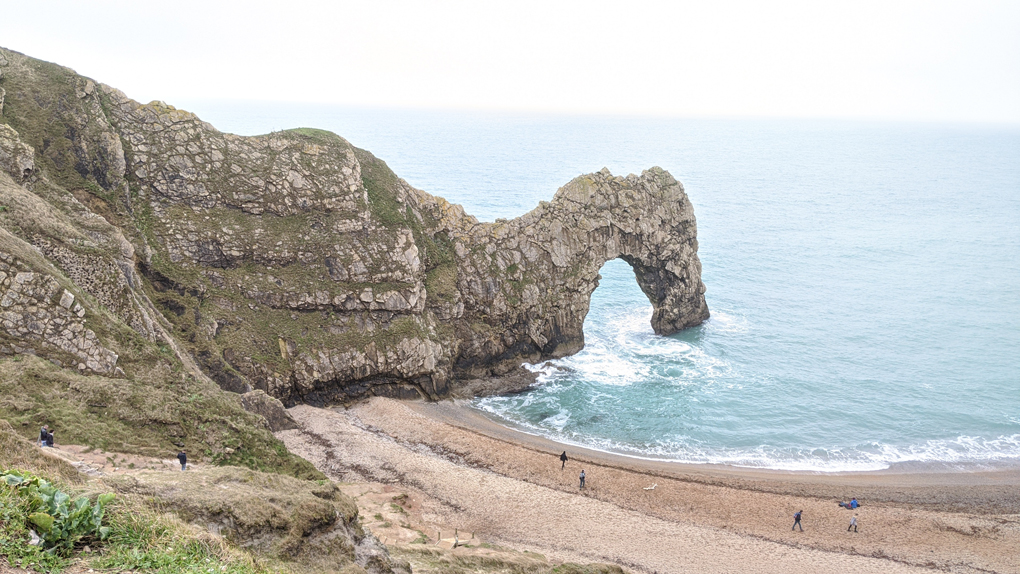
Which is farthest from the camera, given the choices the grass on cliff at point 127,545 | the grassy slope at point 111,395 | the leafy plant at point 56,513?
the grassy slope at point 111,395

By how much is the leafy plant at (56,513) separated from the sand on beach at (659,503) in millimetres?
18895

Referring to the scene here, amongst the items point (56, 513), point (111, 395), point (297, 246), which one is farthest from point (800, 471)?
point (56, 513)

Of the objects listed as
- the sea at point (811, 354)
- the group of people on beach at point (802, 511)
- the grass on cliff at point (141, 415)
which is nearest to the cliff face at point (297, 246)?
the grass on cliff at point (141, 415)

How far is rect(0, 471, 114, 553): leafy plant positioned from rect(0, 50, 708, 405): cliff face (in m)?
21.8

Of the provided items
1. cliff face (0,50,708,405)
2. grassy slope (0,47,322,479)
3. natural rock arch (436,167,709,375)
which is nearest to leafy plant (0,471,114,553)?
grassy slope (0,47,322,479)

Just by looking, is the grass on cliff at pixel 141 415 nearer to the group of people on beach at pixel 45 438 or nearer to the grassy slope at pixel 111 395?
the grassy slope at pixel 111 395

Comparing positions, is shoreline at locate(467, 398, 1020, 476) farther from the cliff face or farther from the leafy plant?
the leafy plant

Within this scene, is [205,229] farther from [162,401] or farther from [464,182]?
[464,182]

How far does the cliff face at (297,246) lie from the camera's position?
124ft

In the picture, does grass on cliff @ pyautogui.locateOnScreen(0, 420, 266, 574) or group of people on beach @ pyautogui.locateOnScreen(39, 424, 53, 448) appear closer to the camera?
grass on cliff @ pyautogui.locateOnScreen(0, 420, 266, 574)

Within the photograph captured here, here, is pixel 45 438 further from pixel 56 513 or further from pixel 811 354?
pixel 811 354

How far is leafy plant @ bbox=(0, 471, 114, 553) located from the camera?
34.4 feet

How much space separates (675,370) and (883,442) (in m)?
16.1

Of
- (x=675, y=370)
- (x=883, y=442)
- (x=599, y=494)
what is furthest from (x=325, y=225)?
(x=883, y=442)
